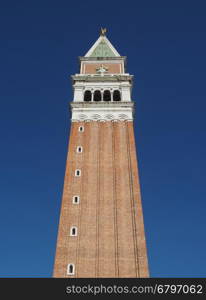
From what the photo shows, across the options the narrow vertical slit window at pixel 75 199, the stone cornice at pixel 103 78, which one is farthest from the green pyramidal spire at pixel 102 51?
the narrow vertical slit window at pixel 75 199

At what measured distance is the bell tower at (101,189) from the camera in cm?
2577

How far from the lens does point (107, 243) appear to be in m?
26.8

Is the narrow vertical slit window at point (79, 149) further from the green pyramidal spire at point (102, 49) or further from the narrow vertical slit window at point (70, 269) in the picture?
the green pyramidal spire at point (102, 49)

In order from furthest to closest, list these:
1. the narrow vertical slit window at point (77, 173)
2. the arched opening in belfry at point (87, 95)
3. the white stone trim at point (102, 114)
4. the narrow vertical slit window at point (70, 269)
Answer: the arched opening in belfry at point (87, 95) < the white stone trim at point (102, 114) < the narrow vertical slit window at point (77, 173) < the narrow vertical slit window at point (70, 269)

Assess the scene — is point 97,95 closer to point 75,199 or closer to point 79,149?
point 79,149

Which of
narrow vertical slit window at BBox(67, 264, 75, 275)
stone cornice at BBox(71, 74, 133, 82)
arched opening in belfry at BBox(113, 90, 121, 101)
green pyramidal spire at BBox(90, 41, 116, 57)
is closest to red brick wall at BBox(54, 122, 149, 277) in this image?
narrow vertical slit window at BBox(67, 264, 75, 275)

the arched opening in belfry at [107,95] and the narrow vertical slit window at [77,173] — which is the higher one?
the arched opening in belfry at [107,95]

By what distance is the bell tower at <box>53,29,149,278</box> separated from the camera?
2577 centimetres

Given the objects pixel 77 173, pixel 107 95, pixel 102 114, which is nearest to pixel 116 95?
pixel 107 95

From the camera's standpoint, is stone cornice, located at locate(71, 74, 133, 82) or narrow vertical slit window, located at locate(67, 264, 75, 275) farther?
stone cornice, located at locate(71, 74, 133, 82)

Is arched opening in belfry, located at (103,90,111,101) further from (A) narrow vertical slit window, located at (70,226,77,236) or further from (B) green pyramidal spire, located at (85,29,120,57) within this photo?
(A) narrow vertical slit window, located at (70,226,77,236)

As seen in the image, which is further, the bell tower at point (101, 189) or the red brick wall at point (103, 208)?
the bell tower at point (101, 189)

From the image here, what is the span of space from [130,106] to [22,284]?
88.6 feet

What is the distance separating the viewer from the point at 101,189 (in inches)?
1204
